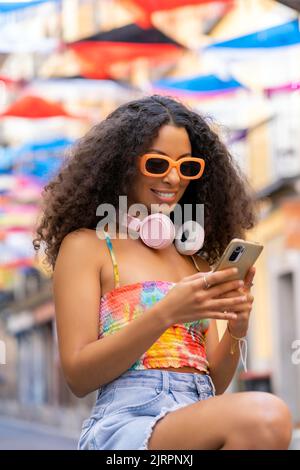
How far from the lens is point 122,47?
10.5 meters

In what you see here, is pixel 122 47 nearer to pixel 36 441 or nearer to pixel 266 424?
pixel 36 441

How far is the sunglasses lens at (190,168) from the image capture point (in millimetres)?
2879

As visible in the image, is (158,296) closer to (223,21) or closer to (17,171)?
(17,171)

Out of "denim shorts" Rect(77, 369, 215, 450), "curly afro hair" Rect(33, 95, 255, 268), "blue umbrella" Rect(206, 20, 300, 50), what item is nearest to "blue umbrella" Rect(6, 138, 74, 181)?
"blue umbrella" Rect(206, 20, 300, 50)

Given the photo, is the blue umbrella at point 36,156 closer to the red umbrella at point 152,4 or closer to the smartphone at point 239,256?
the red umbrella at point 152,4

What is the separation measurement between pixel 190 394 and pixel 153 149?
0.65 meters

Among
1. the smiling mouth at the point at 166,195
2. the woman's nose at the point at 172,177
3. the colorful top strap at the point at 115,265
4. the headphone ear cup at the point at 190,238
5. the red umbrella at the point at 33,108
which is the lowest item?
the colorful top strap at the point at 115,265

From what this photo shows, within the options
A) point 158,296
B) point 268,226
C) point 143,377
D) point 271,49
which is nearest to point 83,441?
point 143,377

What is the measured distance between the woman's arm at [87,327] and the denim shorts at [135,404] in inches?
1.8

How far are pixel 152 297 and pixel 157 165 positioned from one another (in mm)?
342

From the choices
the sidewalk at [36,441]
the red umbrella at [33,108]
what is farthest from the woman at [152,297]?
the red umbrella at [33,108]

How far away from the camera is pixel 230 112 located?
62.6 feet

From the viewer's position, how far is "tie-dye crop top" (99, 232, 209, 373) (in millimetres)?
2672

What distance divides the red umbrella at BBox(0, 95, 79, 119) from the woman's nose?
941cm
